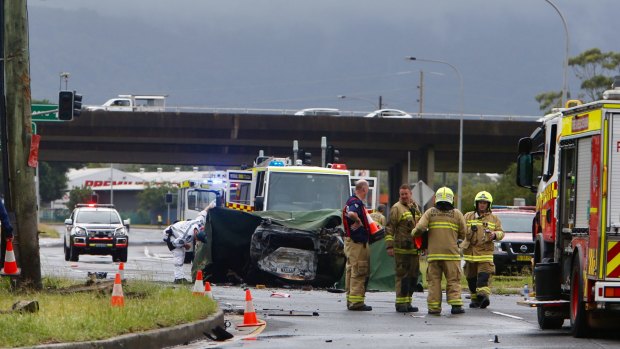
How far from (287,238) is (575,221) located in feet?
33.9

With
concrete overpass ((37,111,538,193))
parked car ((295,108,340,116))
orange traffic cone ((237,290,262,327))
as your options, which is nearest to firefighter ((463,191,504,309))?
orange traffic cone ((237,290,262,327))

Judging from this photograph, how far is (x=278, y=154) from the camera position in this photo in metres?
79.4

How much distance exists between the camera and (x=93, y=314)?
48.0ft

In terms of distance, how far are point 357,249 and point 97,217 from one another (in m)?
21.9

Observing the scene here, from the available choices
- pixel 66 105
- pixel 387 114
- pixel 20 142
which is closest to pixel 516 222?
pixel 66 105

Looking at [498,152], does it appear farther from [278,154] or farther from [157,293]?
[157,293]

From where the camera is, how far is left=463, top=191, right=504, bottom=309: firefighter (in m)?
21.6

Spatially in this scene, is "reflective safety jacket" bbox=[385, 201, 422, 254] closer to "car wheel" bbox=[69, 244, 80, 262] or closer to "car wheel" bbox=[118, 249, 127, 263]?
"car wheel" bbox=[69, 244, 80, 262]

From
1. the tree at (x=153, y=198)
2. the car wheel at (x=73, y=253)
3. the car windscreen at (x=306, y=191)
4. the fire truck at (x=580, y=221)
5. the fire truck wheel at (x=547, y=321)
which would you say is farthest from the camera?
the tree at (x=153, y=198)

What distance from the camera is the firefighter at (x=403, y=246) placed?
67.2ft

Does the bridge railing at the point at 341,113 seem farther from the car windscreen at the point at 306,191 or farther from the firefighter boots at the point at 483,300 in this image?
the firefighter boots at the point at 483,300

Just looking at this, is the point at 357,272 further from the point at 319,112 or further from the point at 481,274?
the point at 319,112

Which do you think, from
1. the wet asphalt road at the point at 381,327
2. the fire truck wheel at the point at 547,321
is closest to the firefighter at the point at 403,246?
the wet asphalt road at the point at 381,327

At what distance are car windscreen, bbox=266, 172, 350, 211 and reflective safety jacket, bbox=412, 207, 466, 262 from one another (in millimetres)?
10718
